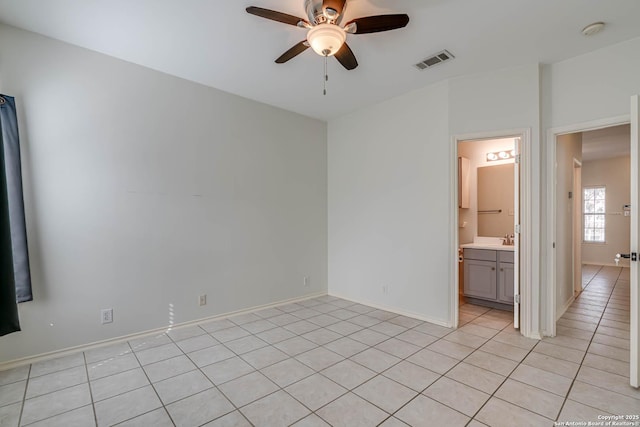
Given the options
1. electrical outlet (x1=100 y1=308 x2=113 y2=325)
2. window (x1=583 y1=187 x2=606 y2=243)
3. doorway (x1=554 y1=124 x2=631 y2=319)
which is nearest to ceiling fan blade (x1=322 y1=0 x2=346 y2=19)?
electrical outlet (x1=100 y1=308 x2=113 y2=325)

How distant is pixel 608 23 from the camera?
233cm

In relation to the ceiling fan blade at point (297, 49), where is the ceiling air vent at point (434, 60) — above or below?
above

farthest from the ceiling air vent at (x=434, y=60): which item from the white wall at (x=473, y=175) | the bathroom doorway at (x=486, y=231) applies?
the white wall at (x=473, y=175)

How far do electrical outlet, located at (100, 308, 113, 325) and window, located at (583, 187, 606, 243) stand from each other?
32.7 ft

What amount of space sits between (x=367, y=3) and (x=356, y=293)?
3506 mm

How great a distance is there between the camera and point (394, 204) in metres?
3.90

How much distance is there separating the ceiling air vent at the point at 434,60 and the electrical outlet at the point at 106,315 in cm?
386

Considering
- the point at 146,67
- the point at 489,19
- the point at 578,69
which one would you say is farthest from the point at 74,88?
the point at 578,69

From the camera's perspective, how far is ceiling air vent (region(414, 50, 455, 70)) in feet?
9.19

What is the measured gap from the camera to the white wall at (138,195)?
256 cm

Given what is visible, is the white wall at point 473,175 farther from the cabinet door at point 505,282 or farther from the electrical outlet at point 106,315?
the electrical outlet at point 106,315

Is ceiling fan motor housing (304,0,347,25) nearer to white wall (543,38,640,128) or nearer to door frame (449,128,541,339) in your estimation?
door frame (449,128,541,339)

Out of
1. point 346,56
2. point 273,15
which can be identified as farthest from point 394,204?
point 273,15

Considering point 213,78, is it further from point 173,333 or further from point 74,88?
point 173,333
